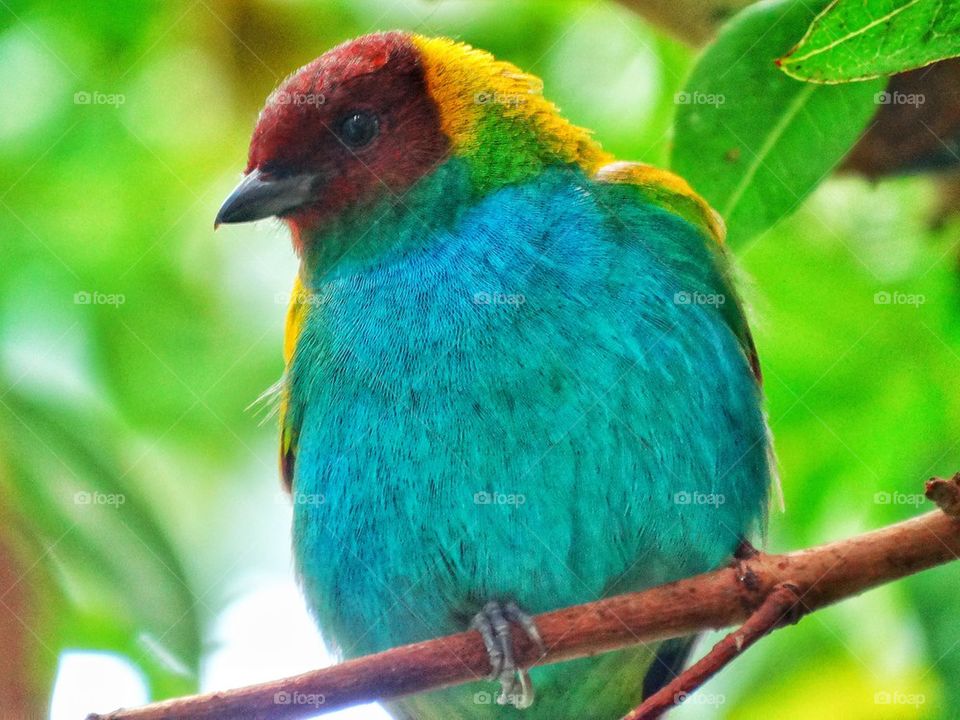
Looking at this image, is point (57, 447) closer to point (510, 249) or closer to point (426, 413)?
point (426, 413)

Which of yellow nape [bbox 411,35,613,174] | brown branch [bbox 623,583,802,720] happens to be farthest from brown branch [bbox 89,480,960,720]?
yellow nape [bbox 411,35,613,174]

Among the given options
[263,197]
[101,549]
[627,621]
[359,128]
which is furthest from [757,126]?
[101,549]

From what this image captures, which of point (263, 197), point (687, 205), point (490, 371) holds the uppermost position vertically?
point (263, 197)

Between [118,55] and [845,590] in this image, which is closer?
[845,590]

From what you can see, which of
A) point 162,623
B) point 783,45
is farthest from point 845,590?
point 162,623

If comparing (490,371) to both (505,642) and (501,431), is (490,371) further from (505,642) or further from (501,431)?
(505,642)

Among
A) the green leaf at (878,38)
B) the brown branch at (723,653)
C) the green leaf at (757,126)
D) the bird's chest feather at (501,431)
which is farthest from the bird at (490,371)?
the green leaf at (878,38)

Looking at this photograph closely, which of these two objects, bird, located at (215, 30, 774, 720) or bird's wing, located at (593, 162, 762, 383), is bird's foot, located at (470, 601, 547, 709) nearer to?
bird, located at (215, 30, 774, 720)
